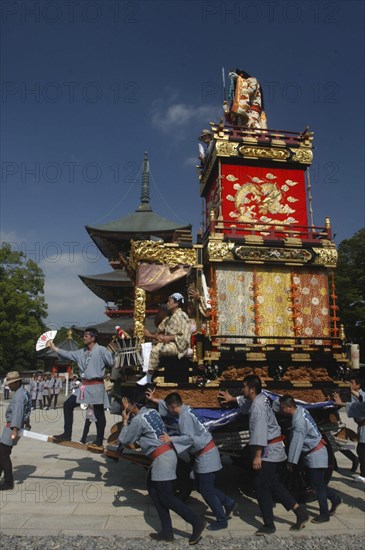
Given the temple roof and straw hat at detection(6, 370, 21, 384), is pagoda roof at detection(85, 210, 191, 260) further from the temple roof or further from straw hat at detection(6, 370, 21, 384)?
straw hat at detection(6, 370, 21, 384)

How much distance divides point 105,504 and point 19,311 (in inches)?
1205

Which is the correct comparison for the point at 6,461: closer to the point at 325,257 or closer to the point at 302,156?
the point at 325,257

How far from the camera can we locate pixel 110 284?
25125 mm

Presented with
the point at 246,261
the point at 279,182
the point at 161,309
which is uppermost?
the point at 279,182

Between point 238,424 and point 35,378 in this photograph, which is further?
point 35,378

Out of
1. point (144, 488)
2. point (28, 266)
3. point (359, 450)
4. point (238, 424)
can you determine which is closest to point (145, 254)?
point (238, 424)

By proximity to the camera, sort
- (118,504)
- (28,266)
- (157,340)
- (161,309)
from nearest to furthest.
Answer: (118,504)
(157,340)
(161,309)
(28,266)

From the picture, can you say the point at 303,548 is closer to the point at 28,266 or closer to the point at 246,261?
the point at 246,261

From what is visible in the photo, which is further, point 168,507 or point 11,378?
point 11,378

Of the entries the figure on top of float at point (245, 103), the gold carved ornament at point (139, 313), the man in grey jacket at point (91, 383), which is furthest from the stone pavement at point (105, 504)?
the figure on top of float at point (245, 103)

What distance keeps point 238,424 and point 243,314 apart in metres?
2.02

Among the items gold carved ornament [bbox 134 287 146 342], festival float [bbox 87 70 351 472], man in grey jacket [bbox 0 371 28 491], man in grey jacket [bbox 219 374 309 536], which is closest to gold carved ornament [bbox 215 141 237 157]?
festival float [bbox 87 70 351 472]

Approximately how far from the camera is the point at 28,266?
36.7 metres

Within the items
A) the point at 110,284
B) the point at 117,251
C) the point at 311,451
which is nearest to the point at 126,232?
the point at 117,251
